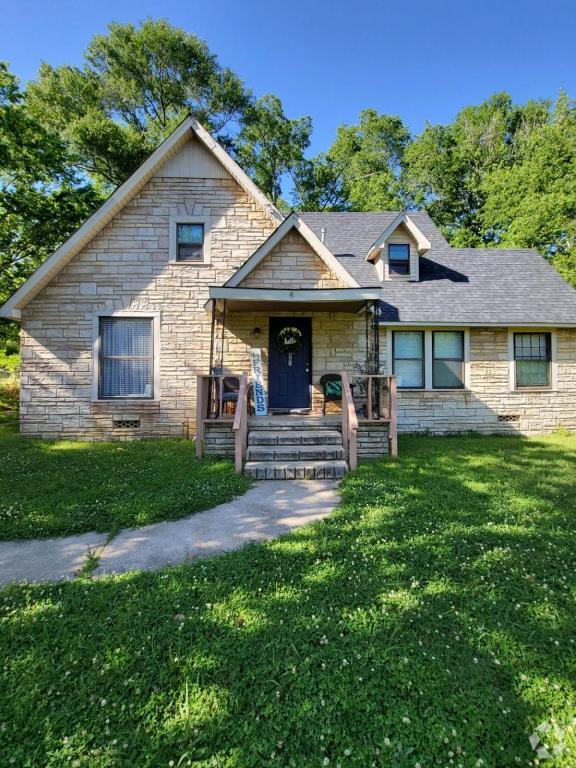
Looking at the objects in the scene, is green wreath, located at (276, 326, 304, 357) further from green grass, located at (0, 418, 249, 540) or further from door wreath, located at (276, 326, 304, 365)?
green grass, located at (0, 418, 249, 540)

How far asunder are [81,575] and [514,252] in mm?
14300

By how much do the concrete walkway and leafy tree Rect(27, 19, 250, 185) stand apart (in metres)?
22.5

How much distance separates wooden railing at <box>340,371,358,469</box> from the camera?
19.9 ft

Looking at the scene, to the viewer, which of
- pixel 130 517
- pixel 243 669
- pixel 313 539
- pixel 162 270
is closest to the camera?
pixel 243 669

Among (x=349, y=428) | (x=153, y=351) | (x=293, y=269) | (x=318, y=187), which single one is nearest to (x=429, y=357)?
(x=293, y=269)

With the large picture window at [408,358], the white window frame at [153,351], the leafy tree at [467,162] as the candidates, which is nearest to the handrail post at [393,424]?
the large picture window at [408,358]

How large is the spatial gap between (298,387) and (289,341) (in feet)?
3.85

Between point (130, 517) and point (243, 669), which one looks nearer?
point (243, 669)

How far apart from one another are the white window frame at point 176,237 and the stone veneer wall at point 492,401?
5033 mm

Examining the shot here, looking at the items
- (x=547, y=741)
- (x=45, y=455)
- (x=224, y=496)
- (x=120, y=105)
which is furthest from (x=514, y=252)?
(x=120, y=105)

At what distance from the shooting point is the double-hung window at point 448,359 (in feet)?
32.0

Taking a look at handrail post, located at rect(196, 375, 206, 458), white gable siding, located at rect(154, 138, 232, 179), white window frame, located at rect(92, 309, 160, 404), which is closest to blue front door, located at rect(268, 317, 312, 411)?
handrail post, located at rect(196, 375, 206, 458)

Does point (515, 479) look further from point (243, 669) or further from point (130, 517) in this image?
point (130, 517)

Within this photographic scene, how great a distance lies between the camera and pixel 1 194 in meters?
12.0
